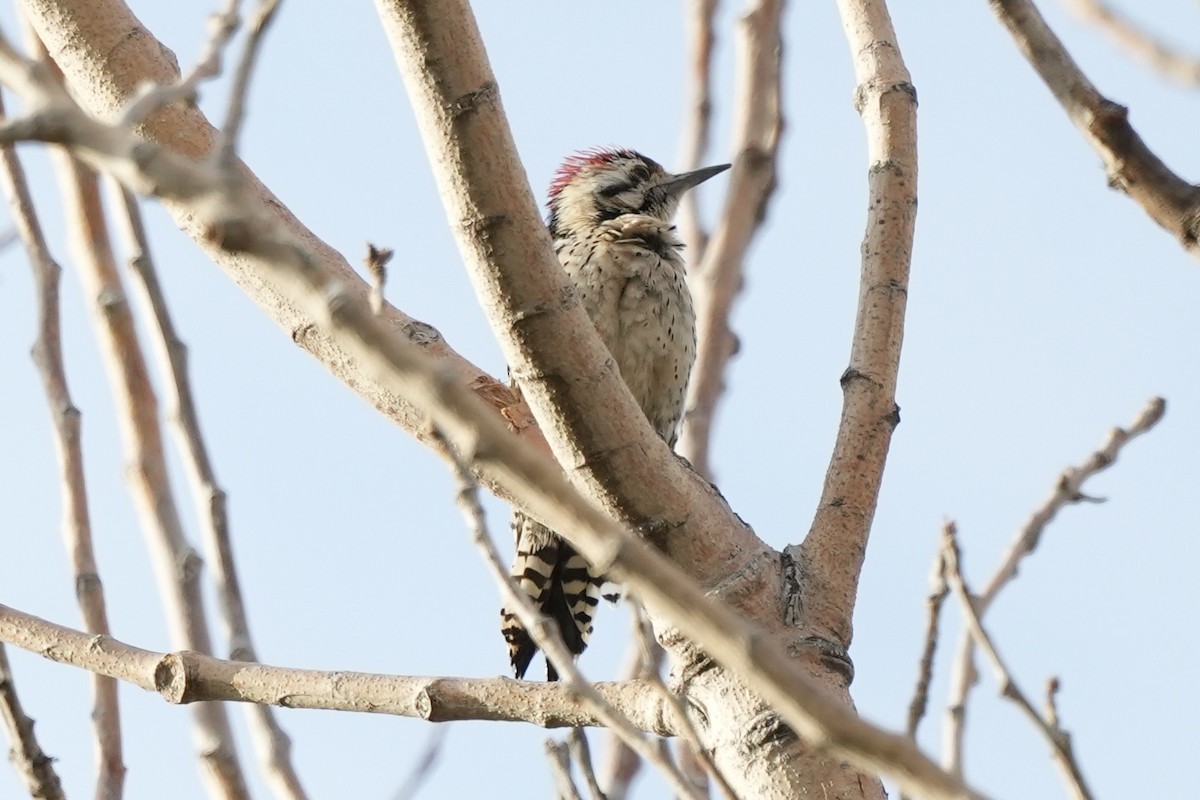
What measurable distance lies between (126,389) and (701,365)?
5.41 ft

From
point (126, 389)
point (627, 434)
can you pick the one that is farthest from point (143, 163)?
point (126, 389)


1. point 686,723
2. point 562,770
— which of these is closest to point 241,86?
point 686,723

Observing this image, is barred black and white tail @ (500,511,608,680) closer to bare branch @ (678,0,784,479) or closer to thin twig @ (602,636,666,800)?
bare branch @ (678,0,784,479)

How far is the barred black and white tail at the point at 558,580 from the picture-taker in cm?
560

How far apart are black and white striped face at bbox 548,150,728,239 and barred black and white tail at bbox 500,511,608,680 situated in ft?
4.63

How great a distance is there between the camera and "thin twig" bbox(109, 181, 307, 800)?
3.41m

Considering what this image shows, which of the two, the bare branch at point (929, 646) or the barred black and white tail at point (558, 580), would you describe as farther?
the barred black and white tail at point (558, 580)

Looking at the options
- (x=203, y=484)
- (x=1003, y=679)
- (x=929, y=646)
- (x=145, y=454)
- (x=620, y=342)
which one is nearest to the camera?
(x=1003, y=679)

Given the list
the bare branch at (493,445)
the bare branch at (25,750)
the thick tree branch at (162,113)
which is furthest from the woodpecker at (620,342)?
the bare branch at (493,445)

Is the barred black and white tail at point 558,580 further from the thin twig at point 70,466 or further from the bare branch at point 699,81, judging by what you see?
the thin twig at point 70,466

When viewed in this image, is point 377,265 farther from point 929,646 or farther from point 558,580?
point 558,580

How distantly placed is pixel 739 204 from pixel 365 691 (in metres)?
2.08

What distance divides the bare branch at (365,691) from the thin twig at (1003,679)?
62 cm

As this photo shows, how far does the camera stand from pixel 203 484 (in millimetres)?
3652
